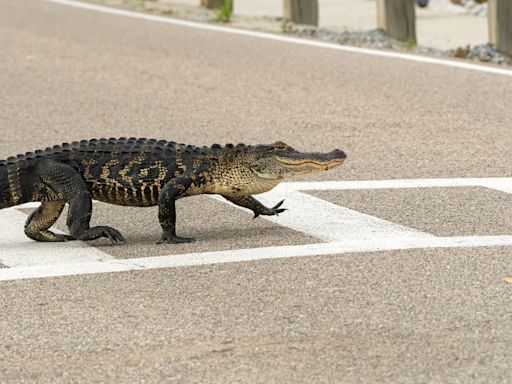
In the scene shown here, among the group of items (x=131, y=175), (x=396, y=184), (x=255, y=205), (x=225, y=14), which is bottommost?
(x=396, y=184)

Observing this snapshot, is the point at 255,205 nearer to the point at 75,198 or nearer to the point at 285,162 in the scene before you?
the point at 285,162

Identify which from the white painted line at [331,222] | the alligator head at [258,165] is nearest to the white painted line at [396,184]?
the white painted line at [331,222]

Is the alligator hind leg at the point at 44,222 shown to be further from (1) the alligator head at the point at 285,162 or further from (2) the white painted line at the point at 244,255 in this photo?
(1) the alligator head at the point at 285,162

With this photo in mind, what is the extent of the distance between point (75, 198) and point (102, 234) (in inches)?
9.0

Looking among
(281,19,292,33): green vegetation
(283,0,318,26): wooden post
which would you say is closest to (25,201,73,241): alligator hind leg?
(281,19,292,33): green vegetation

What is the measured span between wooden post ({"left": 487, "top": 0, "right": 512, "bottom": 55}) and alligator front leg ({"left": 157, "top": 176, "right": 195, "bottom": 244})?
715cm

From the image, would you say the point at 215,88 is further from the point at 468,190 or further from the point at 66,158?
the point at 66,158

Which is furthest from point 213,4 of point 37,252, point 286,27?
point 37,252

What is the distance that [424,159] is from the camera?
33.2ft

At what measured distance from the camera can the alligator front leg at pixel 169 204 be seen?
25.2 feet

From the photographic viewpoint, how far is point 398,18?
1565 centimetres

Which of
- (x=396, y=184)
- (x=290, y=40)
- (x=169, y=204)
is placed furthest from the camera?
(x=290, y=40)

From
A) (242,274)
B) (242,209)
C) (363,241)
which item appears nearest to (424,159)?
(242,209)

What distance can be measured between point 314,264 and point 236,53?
26.5 ft
